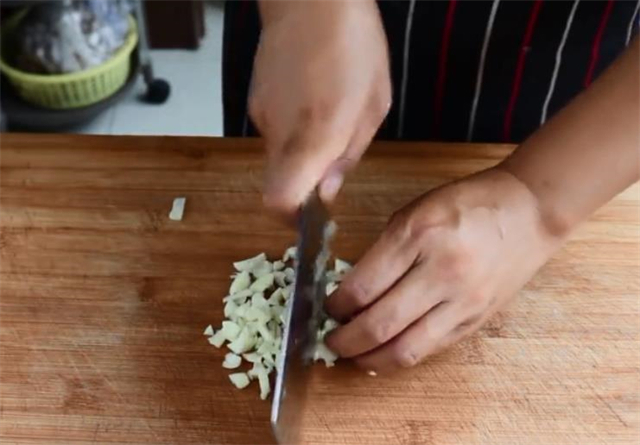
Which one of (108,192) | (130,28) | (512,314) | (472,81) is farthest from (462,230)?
(130,28)

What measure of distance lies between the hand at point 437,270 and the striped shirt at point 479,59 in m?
0.20

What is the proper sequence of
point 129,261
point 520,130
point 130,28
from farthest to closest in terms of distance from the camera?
point 130,28
point 520,130
point 129,261

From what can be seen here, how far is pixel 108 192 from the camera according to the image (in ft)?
2.95

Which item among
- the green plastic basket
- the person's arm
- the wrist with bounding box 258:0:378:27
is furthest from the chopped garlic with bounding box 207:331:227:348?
the green plastic basket

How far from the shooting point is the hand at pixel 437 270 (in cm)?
72

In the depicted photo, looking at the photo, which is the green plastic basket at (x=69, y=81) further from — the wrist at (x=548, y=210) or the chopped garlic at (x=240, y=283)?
the wrist at (x=548, y=210)

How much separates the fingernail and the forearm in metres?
0.15

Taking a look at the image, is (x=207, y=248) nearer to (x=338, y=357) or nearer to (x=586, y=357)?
(x=338, y=357)

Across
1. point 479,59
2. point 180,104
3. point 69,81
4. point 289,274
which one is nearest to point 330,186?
point 289,274

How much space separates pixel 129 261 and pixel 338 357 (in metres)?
0.22

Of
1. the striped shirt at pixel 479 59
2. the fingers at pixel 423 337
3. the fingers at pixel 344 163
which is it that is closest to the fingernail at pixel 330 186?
the fingers at pixel 344 163

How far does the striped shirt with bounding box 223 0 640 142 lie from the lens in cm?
87

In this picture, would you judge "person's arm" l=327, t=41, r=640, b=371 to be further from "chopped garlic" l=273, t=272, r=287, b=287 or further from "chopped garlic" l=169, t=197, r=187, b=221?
"chopped garlic" l=169, t=197, r=187, b=221

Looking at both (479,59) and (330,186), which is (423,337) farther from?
(479,59)
